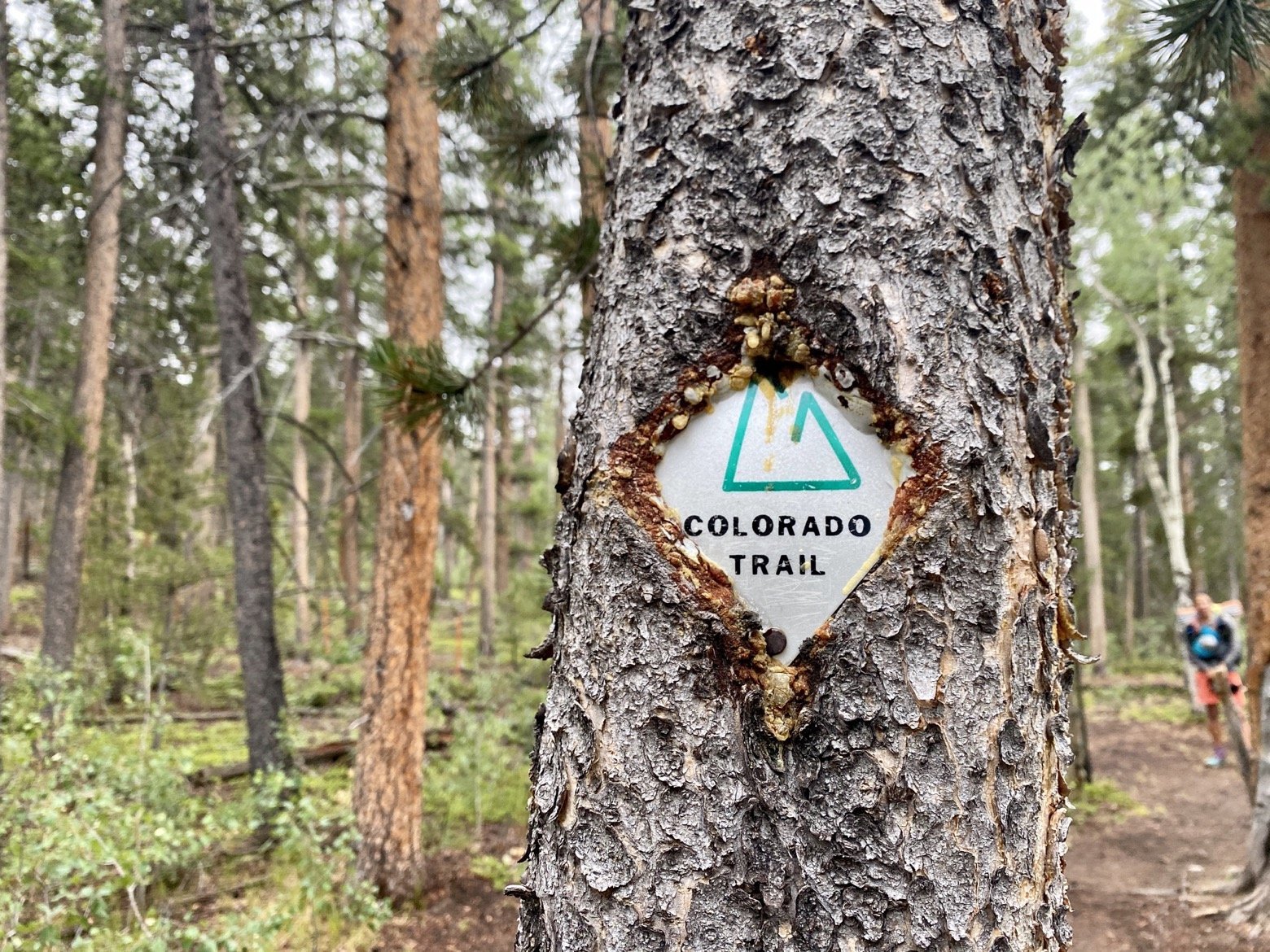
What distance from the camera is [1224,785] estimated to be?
8156mm

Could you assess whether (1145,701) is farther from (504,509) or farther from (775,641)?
(775,641)

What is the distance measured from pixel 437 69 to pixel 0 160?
639 centimetres

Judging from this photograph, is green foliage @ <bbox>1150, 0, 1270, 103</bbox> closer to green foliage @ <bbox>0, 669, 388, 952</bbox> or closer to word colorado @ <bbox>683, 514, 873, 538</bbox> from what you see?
word colorado @ <bbox>683, 514, 873, 538</bbox>

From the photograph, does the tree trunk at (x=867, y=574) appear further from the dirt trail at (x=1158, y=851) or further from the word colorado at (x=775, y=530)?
the dirt trail at (x=1158, y=851)

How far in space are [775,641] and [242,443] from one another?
6.30 meters

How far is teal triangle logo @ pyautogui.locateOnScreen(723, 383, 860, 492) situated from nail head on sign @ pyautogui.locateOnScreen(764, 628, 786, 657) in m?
0.18

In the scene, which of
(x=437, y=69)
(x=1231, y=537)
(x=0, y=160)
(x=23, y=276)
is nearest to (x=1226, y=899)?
(x=437, y=69)

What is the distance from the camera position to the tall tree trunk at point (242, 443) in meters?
6.21

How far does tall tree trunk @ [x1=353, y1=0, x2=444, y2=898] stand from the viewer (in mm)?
4949

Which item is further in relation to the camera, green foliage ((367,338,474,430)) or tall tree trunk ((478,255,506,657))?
tall tree trunk ((478,255,506,657))

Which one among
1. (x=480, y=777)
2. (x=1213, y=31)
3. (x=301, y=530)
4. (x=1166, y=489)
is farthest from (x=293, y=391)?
(x=1213, y=31)

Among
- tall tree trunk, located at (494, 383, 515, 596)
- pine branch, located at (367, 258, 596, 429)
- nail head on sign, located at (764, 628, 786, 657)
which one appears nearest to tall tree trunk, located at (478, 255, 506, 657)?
tall tree trunk, located at (494, 383, 515, 596)

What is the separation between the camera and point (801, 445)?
3.25 feet

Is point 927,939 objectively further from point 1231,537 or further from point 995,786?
point 1231,537
